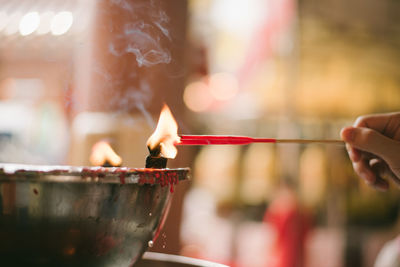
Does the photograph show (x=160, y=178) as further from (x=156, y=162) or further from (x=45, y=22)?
(x=45, y=22)

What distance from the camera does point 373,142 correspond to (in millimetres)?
1090

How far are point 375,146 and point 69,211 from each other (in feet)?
2.91

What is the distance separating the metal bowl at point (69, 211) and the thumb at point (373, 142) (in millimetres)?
660

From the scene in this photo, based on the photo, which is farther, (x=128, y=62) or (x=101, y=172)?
(x=128, y=62)

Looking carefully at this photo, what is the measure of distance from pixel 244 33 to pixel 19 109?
2.49 metres

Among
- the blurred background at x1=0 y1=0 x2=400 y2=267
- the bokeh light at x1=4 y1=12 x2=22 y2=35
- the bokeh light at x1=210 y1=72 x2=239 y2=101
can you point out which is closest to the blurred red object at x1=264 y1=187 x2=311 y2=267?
the blurred background at x1=0 y1=0 x2=400 y2=267

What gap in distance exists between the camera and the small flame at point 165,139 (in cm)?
90

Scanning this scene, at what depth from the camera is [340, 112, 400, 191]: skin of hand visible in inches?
42.7

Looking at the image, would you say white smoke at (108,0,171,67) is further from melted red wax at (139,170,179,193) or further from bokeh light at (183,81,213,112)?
melted red wax at (139,170,179,193)

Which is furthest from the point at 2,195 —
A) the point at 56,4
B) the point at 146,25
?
the point at 56,4

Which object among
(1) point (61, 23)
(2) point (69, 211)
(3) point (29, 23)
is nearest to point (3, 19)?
(3) point (29, 23)

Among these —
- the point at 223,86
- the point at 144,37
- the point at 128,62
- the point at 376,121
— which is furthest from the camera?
the point at 223,86

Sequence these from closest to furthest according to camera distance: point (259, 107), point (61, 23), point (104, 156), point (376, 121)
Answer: point (104, 156) < point (376, 121) < point (61, 23) < point (259, 107)

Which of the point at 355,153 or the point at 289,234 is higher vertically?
the point at 355,153
